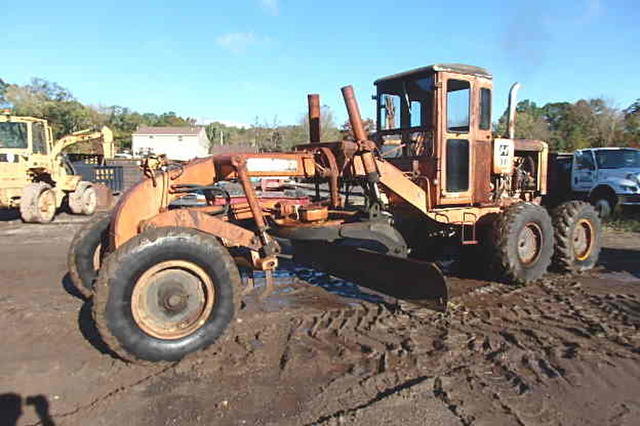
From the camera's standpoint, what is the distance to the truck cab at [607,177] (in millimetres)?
12641

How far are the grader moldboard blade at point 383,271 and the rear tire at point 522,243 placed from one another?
5.95 feet

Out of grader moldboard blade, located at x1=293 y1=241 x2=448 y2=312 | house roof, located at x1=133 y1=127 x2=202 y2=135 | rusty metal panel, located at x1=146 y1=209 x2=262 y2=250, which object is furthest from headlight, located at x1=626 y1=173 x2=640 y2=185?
house roof, located at x1=133 y1=127 x2=202 y2=135

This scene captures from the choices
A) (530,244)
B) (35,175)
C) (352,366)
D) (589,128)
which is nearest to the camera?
(352,366)

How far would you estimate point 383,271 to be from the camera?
520 centimetres

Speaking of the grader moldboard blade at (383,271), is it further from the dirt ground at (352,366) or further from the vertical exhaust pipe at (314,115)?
the vertical exhaust pipe at (314,115)

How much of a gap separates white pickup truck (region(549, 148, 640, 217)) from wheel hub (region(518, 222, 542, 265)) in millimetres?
6608

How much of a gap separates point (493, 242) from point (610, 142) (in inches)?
1143

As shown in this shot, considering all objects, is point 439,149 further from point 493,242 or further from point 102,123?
point 102,123

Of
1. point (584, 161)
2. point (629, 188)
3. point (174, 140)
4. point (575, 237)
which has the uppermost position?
point (174, 140)

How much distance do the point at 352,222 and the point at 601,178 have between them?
10429 mm

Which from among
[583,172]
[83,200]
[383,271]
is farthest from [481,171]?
[83,200]

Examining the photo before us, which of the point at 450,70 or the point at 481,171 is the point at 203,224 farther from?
the point at 481,171

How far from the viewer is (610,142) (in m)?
30.4

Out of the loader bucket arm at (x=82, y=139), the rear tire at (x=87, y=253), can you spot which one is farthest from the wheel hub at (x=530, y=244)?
the loader bucket arm at (x=82, y=139)
